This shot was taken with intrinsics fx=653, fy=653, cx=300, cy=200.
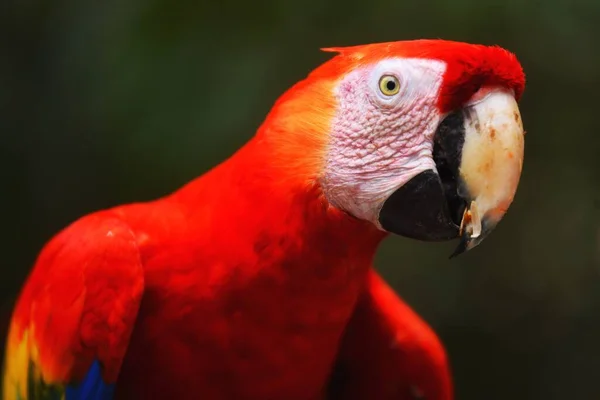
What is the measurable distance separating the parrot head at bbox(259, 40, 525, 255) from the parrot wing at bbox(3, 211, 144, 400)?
26 centimetres

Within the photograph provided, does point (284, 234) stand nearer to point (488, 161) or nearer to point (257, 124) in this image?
point (488, 161)

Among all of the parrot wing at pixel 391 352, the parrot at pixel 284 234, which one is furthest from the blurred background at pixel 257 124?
the parrot at pixel 284 234

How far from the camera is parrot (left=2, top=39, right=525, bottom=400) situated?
0.73 m

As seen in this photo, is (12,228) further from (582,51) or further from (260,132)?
(582,51)

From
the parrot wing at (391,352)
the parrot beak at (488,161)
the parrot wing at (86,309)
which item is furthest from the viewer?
the parrot wing at (391,352)

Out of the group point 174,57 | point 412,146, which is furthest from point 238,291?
point 174,57

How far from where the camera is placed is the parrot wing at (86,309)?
819 mm

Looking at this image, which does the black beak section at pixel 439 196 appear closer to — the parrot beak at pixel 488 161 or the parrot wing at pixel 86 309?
the parrot beak at pixel 488 161

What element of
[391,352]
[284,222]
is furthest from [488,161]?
[391,352]

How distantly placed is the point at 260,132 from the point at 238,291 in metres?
0.21

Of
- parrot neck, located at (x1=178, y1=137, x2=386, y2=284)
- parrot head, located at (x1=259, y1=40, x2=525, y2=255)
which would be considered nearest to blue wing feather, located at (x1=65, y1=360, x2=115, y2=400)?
parrot neck, located at (x1=178, y1=137, x2=386, y2=284)

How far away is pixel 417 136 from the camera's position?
2.44 feet

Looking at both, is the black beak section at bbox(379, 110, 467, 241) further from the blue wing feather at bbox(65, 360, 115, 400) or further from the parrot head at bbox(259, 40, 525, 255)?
the blue wing feather at bbox(65, 360, 115, 400)

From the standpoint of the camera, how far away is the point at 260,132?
0.86m
